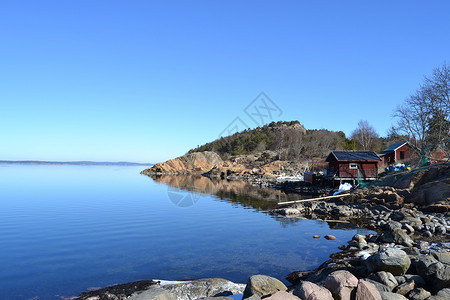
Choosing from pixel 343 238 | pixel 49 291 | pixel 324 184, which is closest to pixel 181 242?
pixel 49 291

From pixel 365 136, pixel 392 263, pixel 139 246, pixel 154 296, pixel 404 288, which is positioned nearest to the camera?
pixel 154 296

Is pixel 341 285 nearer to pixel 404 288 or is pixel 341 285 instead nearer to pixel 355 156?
pixel 404 288

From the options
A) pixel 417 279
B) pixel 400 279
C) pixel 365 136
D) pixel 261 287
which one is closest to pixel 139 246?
pixel 261 287

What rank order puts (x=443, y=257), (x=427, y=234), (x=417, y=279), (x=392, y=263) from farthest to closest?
1. (x=427, y=234)
2. (x=443, y=257)
3. (x=392, y=263)
4. (x=417, y=279)

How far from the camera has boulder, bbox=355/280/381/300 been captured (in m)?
6.68

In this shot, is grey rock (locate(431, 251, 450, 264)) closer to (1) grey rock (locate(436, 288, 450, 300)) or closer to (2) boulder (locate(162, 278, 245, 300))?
(1) grey rock (locate(436, 288, 450, 300))

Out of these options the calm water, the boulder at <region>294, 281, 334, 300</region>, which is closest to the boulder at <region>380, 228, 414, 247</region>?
the calm water

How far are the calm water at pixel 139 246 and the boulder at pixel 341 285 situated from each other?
15.4ft

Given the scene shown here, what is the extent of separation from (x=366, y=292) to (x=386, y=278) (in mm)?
1501

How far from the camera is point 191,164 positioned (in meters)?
92.7

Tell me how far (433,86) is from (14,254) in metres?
41.6

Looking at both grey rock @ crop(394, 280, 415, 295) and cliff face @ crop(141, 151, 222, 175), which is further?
cliff face @ crop(141, 151, 222, 175)

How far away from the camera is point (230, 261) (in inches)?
521

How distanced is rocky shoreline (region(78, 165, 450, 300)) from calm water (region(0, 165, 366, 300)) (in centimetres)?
163
